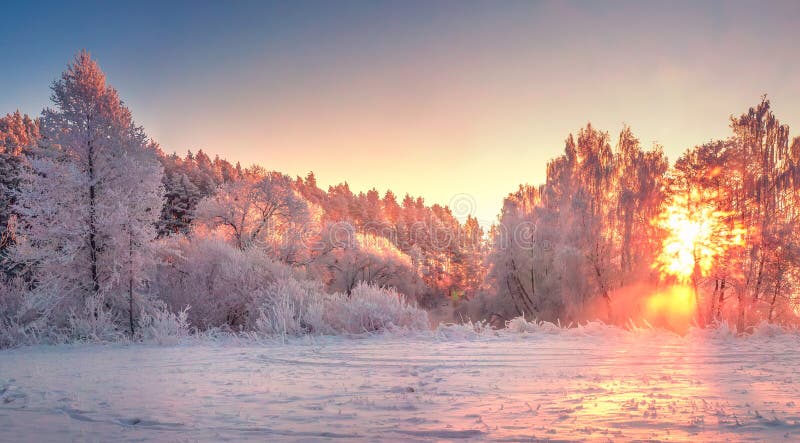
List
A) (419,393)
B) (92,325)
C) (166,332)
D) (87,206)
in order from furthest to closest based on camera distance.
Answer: (87,206) < (92,325) < (166,332) < (419,393)

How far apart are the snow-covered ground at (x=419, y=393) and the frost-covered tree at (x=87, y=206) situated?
14.8 feet

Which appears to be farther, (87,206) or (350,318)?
(87,206)

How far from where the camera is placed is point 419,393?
14.0 ft

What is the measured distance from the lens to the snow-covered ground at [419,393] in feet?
10.6

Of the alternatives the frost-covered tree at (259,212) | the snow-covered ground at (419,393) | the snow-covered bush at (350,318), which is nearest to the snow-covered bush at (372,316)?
the snow-covered bush at (350,318)

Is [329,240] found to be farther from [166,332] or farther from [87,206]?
[166,332]

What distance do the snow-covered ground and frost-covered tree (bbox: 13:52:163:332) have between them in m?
4.51

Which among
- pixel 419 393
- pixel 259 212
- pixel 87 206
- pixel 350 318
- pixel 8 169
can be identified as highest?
pixel 8 169

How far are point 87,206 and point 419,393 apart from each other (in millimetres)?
11197

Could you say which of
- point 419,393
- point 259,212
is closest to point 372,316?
point 419,393

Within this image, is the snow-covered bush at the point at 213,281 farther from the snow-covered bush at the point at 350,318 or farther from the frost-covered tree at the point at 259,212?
the frost-covered tree at the point at 259,212

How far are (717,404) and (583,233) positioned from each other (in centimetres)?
2281

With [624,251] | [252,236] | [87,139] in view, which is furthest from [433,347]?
[252,236]

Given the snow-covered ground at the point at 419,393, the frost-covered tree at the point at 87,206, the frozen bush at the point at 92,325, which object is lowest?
the frozen bush at the point at 92,325
